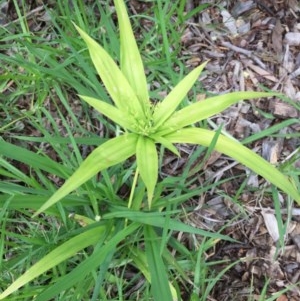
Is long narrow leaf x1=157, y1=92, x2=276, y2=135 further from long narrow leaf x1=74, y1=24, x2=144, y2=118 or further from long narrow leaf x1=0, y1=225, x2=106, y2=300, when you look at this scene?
long narrow leaf x1=0, y1=225, x2=106, y2=300

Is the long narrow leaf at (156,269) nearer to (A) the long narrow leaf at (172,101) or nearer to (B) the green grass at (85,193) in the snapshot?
(B) the green grass at (85,193)

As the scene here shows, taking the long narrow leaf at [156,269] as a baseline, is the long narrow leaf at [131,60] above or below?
above

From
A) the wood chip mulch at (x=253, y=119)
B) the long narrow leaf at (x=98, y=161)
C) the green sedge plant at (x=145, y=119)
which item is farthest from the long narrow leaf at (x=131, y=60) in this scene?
the wood chip mulch at (x=253, y=119)

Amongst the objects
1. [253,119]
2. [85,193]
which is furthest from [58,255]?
[253,119]

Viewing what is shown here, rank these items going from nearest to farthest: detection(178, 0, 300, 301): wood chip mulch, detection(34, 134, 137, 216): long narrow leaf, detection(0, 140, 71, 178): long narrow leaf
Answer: detection(34, 134, 137, 216): long narrow leaf < detection(0, 140, 71, 178): long narrow leaf < detection(178, 0, 300, 301): wood chip mulch

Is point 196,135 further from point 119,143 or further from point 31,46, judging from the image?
point 31,46

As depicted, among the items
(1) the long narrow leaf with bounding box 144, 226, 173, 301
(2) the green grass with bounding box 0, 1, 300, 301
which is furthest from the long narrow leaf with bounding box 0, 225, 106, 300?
(1) the long narrow leaf with bounding box 144, 226, 173, 301
